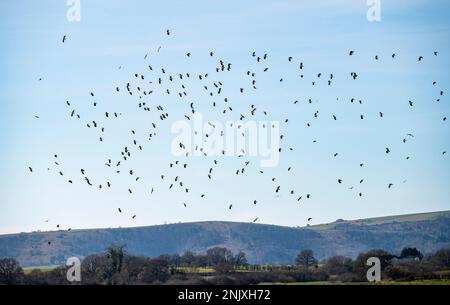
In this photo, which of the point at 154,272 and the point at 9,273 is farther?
the point at 9,273

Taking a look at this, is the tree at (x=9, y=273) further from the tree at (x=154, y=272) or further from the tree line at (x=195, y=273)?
the tree at (x=154, y=272)

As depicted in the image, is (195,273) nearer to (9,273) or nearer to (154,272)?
(154,272)

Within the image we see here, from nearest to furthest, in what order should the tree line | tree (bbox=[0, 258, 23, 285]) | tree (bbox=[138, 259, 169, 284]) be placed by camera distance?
the tree line, tree (bbox=[138, 259, 169, 284]), tree (bbox=[0, 258, 23, 285])

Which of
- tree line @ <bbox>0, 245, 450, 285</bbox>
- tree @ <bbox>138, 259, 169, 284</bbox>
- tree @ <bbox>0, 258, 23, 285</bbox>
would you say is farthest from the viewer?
tree @ <bbox>0, 258, 23, 285</bbox>

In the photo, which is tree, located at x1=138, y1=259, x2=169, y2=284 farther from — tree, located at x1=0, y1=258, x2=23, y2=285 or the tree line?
tree, located at x1=0, y1=258, x2=23, y2=285

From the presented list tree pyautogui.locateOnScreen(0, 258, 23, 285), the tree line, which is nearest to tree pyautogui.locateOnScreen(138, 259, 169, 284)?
the tree line

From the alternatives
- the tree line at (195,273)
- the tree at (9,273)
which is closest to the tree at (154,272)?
the tree line at (195,273)

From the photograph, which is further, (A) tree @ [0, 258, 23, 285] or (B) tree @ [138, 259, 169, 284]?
(A) tree @ [0, 258, 23, 285]

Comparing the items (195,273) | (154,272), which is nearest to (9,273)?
(154,272)
